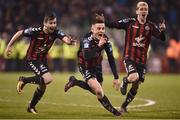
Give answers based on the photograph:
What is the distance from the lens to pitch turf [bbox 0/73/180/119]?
11766mm

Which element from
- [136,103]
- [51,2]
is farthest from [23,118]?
[51,2]

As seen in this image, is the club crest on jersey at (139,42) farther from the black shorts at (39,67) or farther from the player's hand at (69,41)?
the black shorts at (39,67)

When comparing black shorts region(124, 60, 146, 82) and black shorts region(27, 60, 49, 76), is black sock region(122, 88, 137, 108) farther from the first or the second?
black shorts region(27, 60, 49, 76)

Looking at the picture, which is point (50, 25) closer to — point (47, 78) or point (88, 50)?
point (88, 50)

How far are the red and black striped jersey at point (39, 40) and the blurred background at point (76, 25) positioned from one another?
15.7m

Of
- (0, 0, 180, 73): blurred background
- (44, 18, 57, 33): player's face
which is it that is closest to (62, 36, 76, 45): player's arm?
(44, 18, 57, 33): player's face

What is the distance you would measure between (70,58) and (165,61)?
4433 mm

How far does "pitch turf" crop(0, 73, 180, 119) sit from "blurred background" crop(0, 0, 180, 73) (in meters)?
7.99

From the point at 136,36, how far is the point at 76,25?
1772cm

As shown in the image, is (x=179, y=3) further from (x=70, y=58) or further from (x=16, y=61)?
(x=16, y=61)

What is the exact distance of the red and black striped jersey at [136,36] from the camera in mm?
12391

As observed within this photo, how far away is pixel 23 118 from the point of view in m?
11.1

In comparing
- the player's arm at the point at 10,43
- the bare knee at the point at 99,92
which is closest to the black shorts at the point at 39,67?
the player's arm at the point at 10,43

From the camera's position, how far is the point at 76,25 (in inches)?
1180
